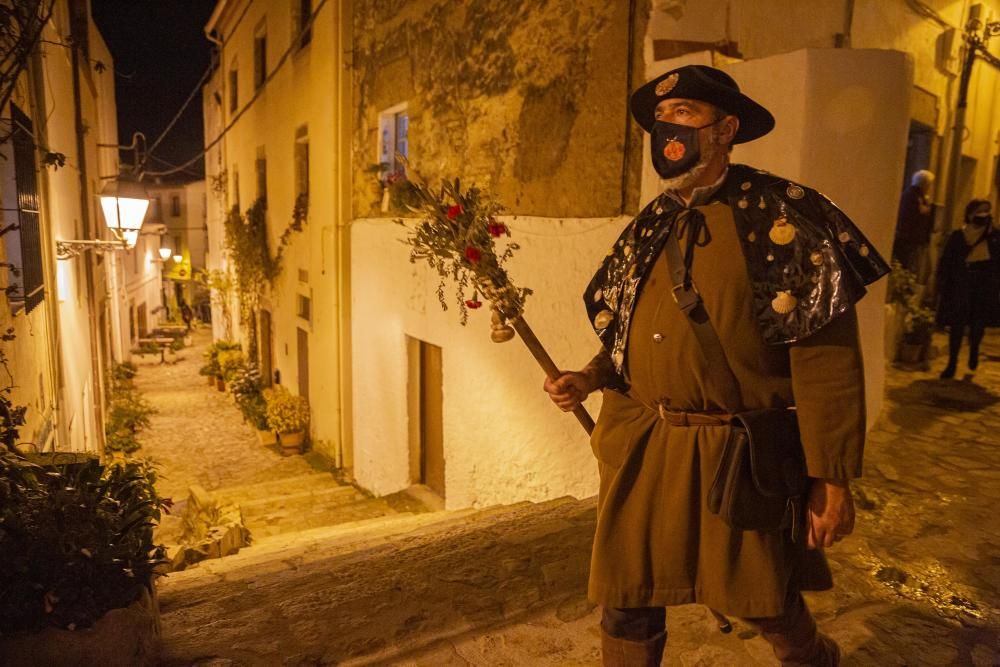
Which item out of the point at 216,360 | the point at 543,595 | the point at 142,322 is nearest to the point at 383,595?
the point at 543,595

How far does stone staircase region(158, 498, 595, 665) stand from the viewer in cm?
286

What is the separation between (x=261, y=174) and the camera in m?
14.3

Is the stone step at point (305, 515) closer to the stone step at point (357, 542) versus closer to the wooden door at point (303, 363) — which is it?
the stone step at point (357, 542)

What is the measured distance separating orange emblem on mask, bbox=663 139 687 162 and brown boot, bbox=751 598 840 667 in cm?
139

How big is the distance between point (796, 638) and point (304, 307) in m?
10.5

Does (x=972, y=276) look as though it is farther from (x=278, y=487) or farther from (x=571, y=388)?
(x=278, y=487)

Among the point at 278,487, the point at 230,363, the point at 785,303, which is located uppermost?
the point at 785,303

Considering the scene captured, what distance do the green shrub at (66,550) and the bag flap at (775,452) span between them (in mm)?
2275

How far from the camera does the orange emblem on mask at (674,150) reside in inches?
79.4

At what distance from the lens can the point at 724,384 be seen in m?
1.90

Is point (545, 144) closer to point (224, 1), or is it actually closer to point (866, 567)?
point (866, 567)

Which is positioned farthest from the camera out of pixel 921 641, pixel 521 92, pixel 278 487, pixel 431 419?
pixel 278 487

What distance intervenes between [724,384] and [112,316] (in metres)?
18.6

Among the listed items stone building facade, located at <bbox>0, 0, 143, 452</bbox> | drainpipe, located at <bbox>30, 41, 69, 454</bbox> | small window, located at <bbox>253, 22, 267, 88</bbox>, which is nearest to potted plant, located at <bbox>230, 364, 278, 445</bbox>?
stone building facade, located at <bbox>0, 0, 143, 452</bbox>
